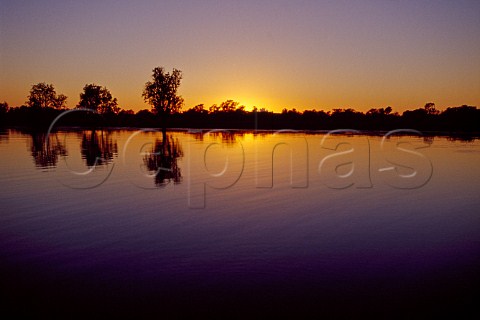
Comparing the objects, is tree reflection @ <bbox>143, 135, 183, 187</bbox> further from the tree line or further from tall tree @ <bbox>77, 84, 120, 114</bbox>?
tall tree @ <bbox>77, 84, 120, 114</bbox>

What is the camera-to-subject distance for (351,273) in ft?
30.5

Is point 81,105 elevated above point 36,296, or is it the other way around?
point 81,105

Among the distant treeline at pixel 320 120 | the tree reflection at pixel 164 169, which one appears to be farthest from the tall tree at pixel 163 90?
the tree reflection at pixel 164 169

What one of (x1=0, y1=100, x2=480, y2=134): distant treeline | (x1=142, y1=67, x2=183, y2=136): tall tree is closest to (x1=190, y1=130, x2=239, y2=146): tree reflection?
(x1=142, y1=67, x2=183, y2=136): tall tree

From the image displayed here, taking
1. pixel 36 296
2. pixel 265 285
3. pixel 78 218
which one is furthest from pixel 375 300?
pixel 78 218

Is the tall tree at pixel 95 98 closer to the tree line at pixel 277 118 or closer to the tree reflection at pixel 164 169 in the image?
the tree line at pixel 277 118

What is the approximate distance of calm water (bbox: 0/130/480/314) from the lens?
7.91 meters

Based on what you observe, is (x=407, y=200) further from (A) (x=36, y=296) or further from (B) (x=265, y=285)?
(A) (x=36, y=296)

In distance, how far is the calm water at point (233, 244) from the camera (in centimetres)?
791

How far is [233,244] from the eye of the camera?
439 inches

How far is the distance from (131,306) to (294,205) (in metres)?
10.5

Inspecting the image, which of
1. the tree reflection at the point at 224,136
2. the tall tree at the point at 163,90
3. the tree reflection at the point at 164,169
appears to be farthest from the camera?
the tall tree at the point at 163,90

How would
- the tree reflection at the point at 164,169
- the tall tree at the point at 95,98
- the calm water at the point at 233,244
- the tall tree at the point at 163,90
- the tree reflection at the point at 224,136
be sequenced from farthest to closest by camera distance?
the tall tree at the point at 95,98 → the tall tree at the point at 163,90 → the tree reflection at the point at 224,136 → the tree reflection at the point at 164,169 → the calm water at the point at 233,244

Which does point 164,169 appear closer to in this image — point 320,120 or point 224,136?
point 224,136
